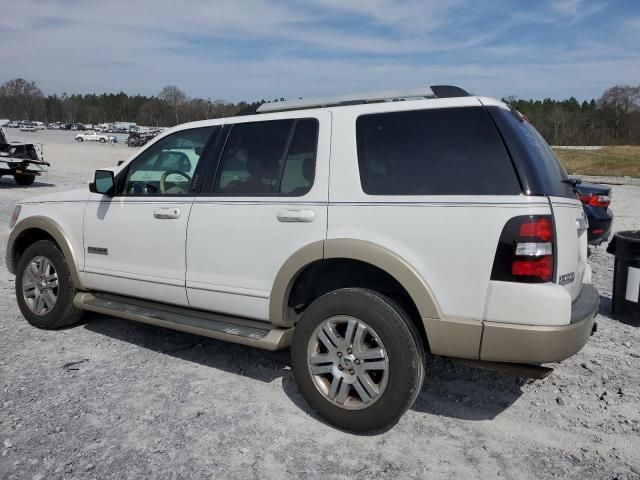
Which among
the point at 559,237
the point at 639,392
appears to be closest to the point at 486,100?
the point at 559,237

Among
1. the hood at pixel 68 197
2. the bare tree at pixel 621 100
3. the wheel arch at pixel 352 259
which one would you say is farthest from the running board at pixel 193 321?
the bare tree at pixel 621 100

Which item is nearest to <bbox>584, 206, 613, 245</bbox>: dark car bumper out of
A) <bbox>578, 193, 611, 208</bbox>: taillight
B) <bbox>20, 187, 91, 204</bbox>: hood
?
<bbox>578, 193, 611, 208</bbox>: taillight

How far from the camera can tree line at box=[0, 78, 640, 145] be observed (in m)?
75.0

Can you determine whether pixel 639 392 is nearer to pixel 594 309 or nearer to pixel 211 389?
pixel 594 309

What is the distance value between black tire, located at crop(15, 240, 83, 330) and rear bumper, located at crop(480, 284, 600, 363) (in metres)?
3.59

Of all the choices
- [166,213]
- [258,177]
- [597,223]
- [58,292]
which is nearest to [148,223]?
[166,213]

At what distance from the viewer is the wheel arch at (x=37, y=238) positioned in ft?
15.5

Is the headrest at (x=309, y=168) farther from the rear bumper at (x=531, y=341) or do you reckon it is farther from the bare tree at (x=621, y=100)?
the bare tree at (x=621, y=100)

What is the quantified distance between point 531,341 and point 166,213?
2656mm

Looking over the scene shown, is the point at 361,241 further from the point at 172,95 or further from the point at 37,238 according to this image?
the point at 172,95

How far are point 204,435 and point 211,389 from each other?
2.08ft

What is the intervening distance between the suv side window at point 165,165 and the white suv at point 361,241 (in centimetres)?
2

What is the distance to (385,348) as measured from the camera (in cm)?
312

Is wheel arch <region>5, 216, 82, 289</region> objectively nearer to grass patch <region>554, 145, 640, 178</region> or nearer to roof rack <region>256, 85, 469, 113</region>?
roof rack <region>256, 85, 469, 113</region>
